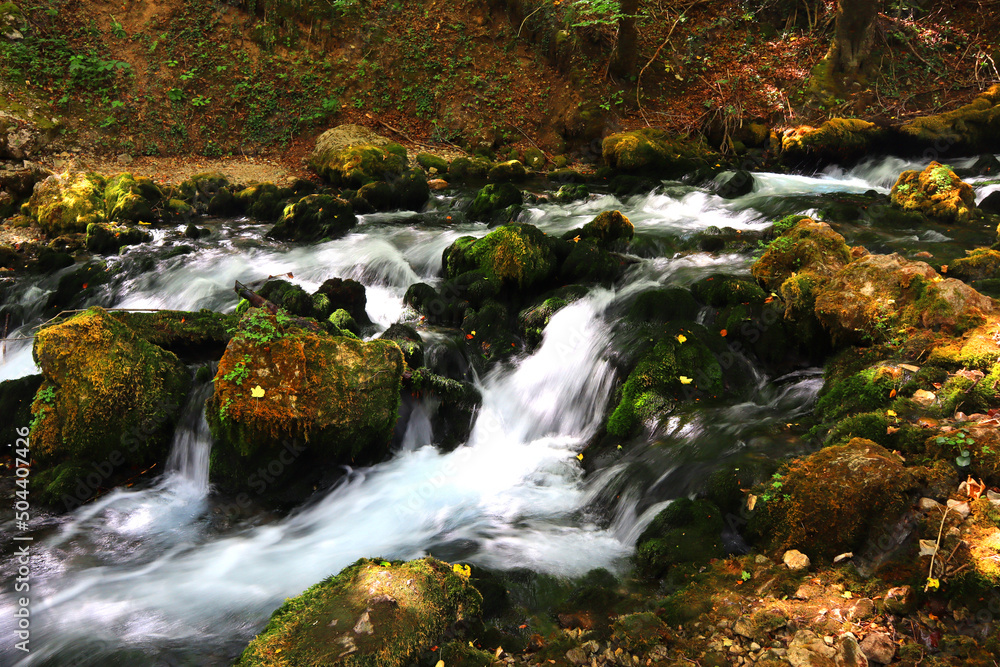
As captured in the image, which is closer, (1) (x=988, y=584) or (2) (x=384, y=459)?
(1) (x=988, y=584)

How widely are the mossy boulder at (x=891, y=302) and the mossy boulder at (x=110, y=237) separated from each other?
423 inches

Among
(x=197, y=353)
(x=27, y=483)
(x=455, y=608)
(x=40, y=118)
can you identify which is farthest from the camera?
(x=40, y=118)

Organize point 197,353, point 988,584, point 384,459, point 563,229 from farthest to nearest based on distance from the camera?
1. point 563,229
2. point 197,353
3. point 384,459
4. point 988,584

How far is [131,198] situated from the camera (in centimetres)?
1170

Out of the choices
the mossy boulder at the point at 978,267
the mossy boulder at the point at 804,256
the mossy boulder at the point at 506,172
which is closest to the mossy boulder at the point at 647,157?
the mossy boulder at the point at 506,172

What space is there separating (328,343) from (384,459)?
1.26 m

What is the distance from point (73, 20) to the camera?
50.8ft

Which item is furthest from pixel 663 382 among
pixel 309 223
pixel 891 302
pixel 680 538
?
pixel 309 223

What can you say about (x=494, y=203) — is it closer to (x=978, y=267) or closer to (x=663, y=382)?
(x=663, y=382)

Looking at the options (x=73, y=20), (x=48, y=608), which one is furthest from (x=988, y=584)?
(x=73, y=20)

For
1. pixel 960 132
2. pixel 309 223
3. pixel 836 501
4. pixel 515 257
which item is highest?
pixel 960 132

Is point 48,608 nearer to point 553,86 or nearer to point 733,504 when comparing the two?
point 733,504

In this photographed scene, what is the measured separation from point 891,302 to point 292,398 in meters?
5.52

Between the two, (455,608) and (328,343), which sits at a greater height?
(328,343)
